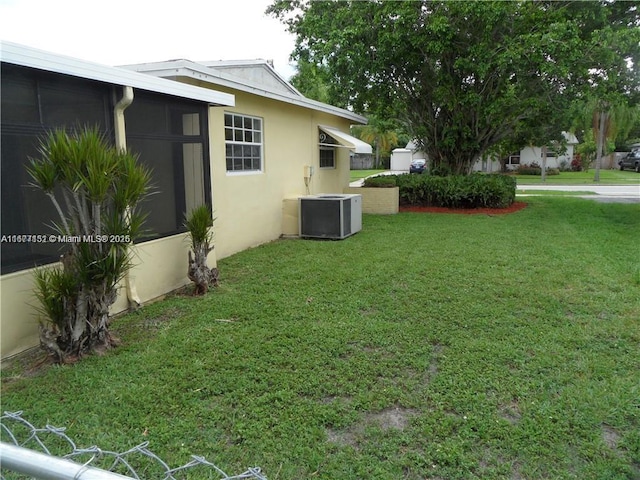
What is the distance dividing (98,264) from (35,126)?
1355 mm

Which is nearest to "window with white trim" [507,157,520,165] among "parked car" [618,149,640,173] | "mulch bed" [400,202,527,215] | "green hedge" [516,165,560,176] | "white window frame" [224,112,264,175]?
Result: "green hedge" [516,165,560,176]

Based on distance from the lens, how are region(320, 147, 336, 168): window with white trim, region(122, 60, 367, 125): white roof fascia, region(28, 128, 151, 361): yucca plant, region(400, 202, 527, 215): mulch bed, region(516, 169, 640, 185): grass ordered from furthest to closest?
region(516, 169, 640, 185): grass
region(400, 202, 527, 215): mulch bed
region(320, 147, 336, 168): window with white trim
region(122, 60, 367, 125): white roof fascia
region(28, 128, 151, 361): yucca plant

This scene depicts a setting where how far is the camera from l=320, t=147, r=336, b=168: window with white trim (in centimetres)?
1252

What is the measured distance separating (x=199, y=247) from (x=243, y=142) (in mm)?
3156

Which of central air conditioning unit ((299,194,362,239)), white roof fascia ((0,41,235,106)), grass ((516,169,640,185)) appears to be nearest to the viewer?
white roof fascia ((0,41,235,106))

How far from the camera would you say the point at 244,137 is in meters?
8.42

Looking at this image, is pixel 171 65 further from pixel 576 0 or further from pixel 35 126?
pixel 576 0

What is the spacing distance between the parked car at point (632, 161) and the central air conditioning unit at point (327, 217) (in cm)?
3630

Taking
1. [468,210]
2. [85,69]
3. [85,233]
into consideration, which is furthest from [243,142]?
[468,210]

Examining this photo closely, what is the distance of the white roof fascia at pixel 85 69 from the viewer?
347 cm

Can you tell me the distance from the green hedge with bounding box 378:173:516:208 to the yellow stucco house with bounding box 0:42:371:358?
420 cm

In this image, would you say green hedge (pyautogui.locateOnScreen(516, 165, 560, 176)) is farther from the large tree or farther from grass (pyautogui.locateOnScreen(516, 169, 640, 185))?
the large tree

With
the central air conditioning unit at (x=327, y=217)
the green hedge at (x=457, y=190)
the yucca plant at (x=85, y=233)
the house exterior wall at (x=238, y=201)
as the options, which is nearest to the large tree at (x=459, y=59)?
the green hedge at (x=457, y=190)

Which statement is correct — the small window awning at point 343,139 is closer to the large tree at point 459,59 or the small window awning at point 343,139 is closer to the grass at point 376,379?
the large tree at point 459,59
